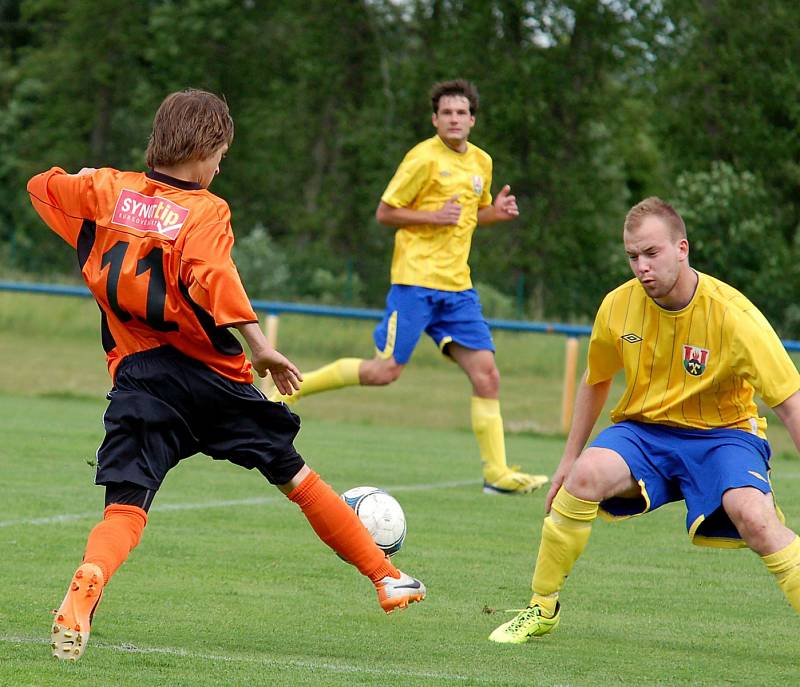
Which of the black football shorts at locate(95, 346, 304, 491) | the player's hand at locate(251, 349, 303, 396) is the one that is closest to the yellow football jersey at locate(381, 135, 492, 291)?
the black football shorts at locate(95, 346, 304, 491)

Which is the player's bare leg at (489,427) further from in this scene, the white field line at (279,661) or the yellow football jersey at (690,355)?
the white field line at (279,661)

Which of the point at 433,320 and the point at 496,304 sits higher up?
the point at 433,320

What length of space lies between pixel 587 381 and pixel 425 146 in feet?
14.1

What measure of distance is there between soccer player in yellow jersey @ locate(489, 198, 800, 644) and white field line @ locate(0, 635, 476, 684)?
2.23ft

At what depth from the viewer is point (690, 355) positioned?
16.1ft

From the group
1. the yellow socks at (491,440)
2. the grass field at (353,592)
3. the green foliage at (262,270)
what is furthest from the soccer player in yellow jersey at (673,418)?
the green foliage at (262,270)

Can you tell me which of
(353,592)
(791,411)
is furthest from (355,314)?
Answer: (791,411)

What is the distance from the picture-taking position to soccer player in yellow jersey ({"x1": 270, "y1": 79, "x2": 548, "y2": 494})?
29.4 ft

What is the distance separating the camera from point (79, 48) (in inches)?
1529

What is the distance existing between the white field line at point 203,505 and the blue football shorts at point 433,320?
0.84 meters

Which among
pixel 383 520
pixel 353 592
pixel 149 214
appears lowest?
pixel 353 592

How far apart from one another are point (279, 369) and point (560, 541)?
3.88 feet

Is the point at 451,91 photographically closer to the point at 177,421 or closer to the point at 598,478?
the point at 598,478

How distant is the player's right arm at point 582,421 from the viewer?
5.09 metres
